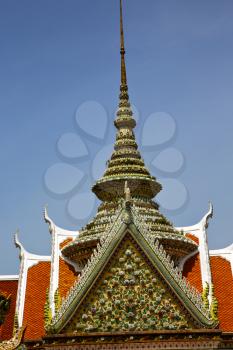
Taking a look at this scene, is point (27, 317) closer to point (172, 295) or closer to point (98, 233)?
point (98, 233)

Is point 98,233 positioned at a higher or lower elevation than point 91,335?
higher

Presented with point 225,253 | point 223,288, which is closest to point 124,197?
point 223,288

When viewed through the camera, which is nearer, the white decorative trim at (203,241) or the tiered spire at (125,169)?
the white decorative trim at (203,241)

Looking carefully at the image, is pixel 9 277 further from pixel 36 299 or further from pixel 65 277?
pixel 65 277

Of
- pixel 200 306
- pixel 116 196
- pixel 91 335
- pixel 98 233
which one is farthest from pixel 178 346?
pixel 116 196

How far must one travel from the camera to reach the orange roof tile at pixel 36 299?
44.7ft

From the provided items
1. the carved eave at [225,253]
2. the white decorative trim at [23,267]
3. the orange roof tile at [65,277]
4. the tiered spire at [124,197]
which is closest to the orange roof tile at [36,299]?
the white decorative trim at [23,267]

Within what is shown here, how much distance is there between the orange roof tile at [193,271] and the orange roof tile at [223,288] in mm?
496

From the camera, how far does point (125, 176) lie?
15.1 metres

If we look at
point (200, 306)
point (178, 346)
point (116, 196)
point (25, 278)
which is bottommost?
point (178, 346)

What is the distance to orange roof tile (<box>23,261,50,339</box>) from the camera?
13.6 metres

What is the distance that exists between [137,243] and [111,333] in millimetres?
1869

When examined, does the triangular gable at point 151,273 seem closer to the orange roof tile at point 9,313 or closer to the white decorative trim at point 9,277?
the orange roof tile at point 9,313

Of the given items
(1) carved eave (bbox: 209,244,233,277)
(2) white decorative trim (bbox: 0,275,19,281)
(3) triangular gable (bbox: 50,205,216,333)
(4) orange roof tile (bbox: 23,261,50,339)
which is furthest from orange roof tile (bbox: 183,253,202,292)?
(2) white decorative trim (bbox: 0,275,19,281)
